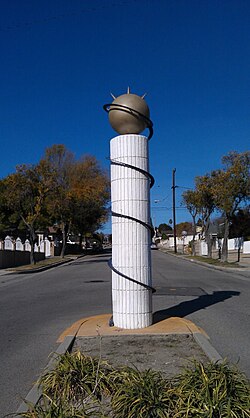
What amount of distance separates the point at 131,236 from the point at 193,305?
4599 mm

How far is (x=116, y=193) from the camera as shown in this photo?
7.89 metres

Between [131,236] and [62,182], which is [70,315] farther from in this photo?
[62,182]

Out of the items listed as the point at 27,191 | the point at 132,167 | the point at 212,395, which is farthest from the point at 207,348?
the point at 27,191

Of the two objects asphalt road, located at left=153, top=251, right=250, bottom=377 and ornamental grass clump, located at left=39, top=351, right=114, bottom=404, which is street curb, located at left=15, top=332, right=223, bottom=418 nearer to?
ornamental grass clump, located at left=39, top=351, right=114, bottom=404

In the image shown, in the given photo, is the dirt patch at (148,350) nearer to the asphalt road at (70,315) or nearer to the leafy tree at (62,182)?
the asphalt road at (70,315)

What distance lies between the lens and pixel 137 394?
4.06 meters

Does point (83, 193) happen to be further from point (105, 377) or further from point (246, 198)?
point (105, 377)

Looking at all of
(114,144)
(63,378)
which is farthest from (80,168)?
(63,378)

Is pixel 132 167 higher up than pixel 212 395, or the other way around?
pixel 132 167

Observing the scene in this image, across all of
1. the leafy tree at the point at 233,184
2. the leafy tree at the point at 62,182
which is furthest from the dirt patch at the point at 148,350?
the leafy tree at the point at 62,182

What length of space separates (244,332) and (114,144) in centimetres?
396

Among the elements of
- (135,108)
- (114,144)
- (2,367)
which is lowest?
(2,367)

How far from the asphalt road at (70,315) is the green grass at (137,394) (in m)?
0.62

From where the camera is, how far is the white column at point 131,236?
7.64 meters
